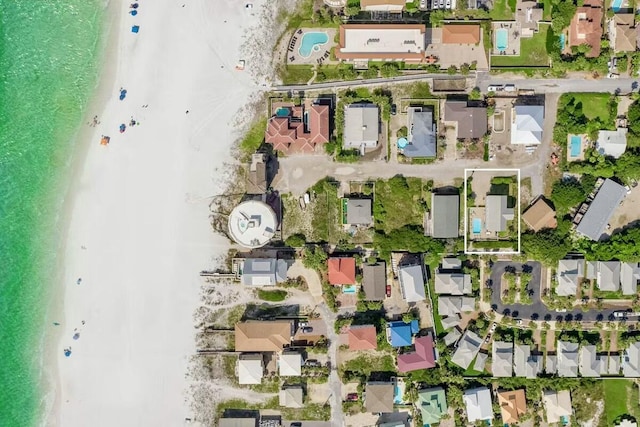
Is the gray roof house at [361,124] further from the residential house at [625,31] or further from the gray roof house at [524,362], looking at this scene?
the gray roof house at [524,362]

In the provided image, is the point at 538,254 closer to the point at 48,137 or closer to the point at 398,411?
the point at 398,411

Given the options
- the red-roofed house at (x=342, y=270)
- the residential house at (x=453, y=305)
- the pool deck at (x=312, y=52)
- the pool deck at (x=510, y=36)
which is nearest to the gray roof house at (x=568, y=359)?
the residential house at (x=453, y=305)

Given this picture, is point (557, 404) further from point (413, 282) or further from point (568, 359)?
point (413, 282)

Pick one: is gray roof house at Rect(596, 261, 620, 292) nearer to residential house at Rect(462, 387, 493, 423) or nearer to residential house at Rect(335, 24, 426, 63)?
residential house at Rect(462, 387, 493, 423)

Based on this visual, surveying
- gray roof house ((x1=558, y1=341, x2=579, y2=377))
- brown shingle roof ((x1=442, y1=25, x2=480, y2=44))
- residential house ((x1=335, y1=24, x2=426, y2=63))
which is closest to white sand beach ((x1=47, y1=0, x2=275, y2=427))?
residential house ((x1=335, y1=24, x2=426, y2=63))

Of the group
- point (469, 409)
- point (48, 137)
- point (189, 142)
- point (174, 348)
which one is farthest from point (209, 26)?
point (469, 409)

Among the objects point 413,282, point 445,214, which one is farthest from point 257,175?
point 445,214
